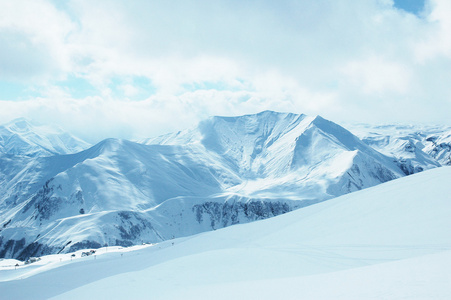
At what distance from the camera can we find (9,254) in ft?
439

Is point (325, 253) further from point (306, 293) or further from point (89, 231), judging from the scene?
point (89, 231)

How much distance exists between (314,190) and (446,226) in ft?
602

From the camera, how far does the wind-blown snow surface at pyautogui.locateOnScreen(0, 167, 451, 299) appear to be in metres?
13.1

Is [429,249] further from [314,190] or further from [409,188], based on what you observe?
[314,190]

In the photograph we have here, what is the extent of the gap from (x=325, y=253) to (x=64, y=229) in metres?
136

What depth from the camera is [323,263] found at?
2002 centimetres

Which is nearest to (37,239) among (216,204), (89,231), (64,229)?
(64,229)

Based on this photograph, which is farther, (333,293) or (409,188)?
(409,188)

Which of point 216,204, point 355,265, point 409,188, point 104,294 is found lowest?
point 104,294

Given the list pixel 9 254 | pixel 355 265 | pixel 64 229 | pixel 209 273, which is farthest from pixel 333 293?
→ pixel 9 254

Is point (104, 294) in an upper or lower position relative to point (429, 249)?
lower

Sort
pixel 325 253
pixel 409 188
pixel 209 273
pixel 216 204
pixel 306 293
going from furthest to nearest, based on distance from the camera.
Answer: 1. pixel 216 204
2. pixel 409 188
3. pixel 325 253
4. pixel 209 273
5. pixel 306 293

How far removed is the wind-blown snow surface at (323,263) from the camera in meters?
13.1

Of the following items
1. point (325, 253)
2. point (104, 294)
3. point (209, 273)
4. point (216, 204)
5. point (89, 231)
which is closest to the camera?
point (104, 294)
